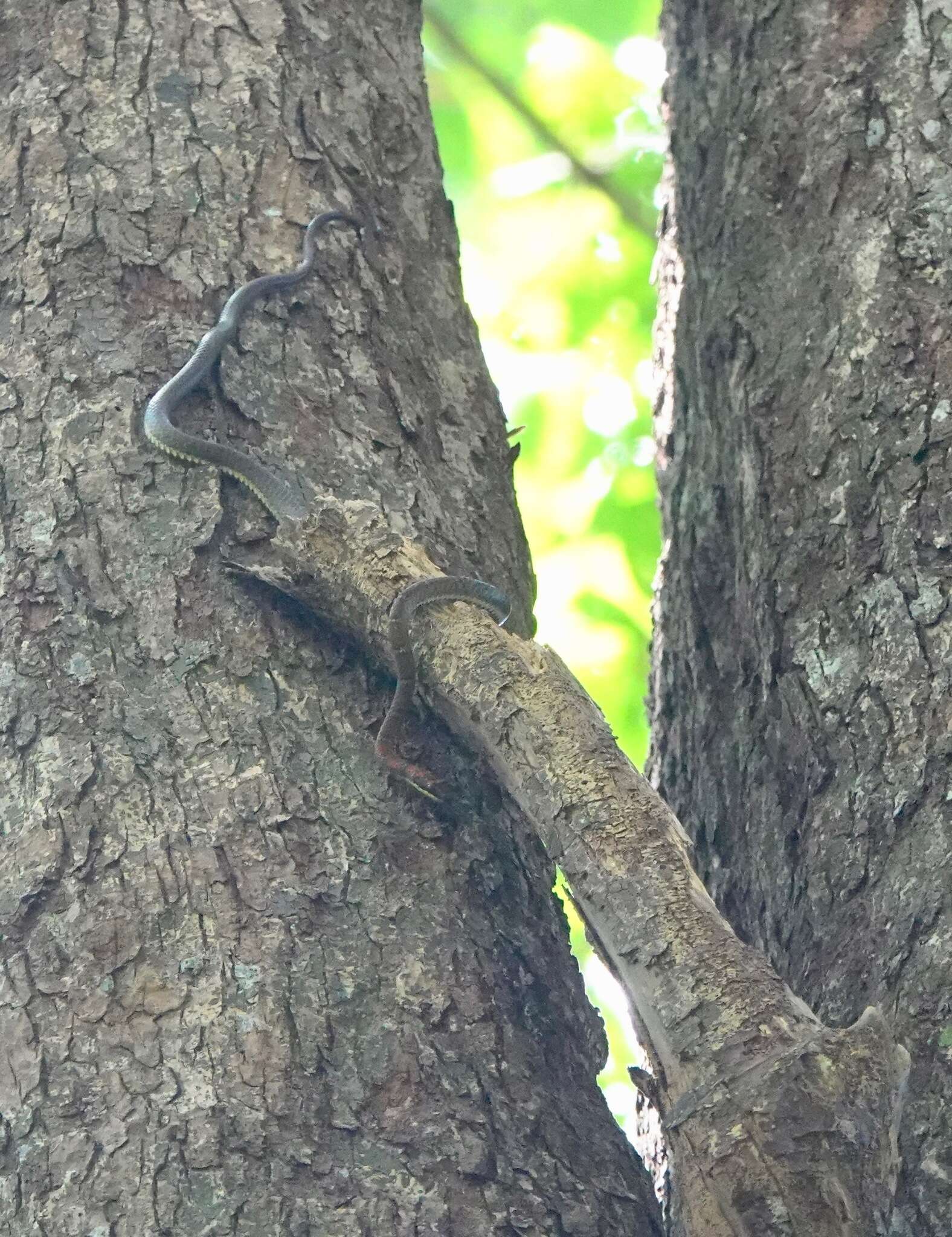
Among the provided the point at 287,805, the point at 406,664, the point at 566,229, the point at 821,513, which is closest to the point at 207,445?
the point at 406,664

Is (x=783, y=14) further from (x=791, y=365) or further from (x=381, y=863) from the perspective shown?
(x=381, y=863)

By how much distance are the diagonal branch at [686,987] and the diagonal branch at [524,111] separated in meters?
3.87

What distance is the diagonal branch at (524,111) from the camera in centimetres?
574

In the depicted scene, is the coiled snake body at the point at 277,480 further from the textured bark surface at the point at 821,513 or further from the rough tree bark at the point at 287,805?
the textured bark surface at the point at 821,513

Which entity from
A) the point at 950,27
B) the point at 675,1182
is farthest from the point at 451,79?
the point at 675,1182

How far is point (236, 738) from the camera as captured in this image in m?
2.19

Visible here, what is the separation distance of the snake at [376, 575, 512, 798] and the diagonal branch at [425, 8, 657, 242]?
378 centimetres

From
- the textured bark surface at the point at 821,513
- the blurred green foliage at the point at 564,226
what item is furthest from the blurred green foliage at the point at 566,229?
the textured bark surface at the point at 821,513

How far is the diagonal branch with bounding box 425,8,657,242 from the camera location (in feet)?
18.8

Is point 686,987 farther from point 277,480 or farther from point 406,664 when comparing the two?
point 277,480

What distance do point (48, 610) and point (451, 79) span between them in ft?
14.4

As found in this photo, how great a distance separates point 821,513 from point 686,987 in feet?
3.45

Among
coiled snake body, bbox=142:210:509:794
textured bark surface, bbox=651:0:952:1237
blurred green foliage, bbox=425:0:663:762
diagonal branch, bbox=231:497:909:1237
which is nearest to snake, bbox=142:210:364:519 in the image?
coiled snake body, bbox=142:210:509:794

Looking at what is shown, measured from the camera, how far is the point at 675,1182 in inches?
72.8
